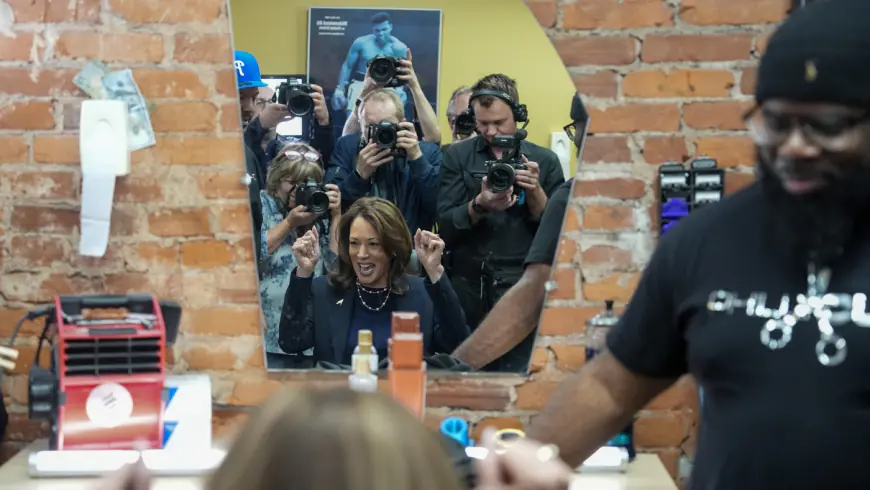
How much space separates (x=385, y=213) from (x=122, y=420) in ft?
2.56

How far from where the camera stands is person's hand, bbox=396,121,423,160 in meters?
2.57

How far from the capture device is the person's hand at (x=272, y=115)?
254 centimetres

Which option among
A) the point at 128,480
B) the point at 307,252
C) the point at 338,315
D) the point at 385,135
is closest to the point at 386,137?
the point at 385,135

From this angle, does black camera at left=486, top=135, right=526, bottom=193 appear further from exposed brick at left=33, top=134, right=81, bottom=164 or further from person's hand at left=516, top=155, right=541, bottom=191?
exposed brick at left=33, top=134, right=81, bottom=164

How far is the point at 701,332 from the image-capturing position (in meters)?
1.58

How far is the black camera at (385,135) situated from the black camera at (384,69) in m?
0.10

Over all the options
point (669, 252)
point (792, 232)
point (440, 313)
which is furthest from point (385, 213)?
point (792, 232)

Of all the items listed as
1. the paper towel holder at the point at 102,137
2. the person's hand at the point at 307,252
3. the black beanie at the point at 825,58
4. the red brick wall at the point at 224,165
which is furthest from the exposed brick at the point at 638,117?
the paper towel holder at the point at 102,137

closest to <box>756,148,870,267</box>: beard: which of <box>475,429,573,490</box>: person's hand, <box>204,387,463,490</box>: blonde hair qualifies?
<box>475,429,573,490</box>: person's hand

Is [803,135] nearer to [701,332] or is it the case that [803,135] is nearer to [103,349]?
[701,332]

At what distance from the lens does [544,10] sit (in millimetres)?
2527

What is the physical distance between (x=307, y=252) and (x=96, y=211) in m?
0.51

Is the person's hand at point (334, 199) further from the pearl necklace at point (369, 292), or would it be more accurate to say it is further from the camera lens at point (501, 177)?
the camera lens at point (501, 177)

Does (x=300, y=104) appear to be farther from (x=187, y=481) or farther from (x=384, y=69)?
(x=187, y=481)
